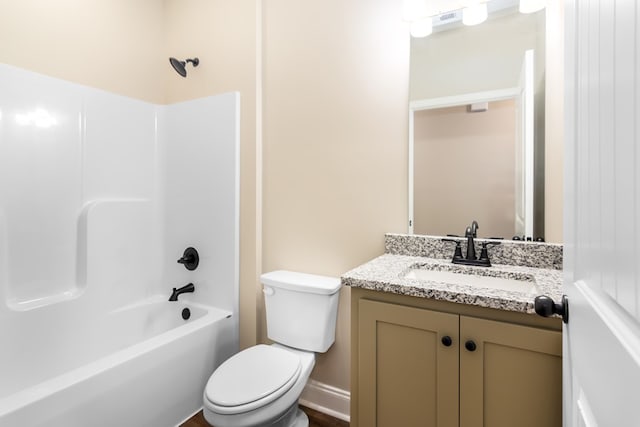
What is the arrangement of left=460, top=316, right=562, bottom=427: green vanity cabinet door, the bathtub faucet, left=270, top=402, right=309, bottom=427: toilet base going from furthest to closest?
the bathtub faucet
left=270, top=402, right=309, bottom=427: toilet base
left=460, top=316, right=562, bottom=427: green vanity cabinet door

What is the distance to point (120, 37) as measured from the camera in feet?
6.66

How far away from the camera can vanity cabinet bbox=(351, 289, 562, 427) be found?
912 mm

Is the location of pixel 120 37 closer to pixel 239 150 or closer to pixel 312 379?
pixel 239 150

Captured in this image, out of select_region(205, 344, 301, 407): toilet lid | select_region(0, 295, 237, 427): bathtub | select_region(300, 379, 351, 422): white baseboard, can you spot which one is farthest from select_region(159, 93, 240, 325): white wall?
select_region(300, 379, 351, 422): white baseboard

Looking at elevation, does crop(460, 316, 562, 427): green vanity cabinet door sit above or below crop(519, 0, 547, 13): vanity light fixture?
below

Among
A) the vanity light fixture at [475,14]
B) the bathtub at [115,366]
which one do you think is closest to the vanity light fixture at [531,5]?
the vanity light fixture at [475,14]

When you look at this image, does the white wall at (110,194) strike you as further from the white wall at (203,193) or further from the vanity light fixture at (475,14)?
the vanity light fixture at (475,14)

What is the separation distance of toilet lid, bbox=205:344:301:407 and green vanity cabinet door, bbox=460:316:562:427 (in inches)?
26.7

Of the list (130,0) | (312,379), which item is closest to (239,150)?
(130,0)

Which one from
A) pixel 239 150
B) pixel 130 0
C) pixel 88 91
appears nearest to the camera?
pixel 88 91

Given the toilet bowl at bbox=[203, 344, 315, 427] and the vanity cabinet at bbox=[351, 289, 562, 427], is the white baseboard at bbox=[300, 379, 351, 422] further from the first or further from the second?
the vanity cabinet at bbox=[351, 289, 562, 427]

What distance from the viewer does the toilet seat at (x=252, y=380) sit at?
121 cm

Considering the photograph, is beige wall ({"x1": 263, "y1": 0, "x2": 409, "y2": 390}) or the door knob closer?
the door knob

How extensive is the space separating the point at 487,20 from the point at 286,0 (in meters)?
1.10
